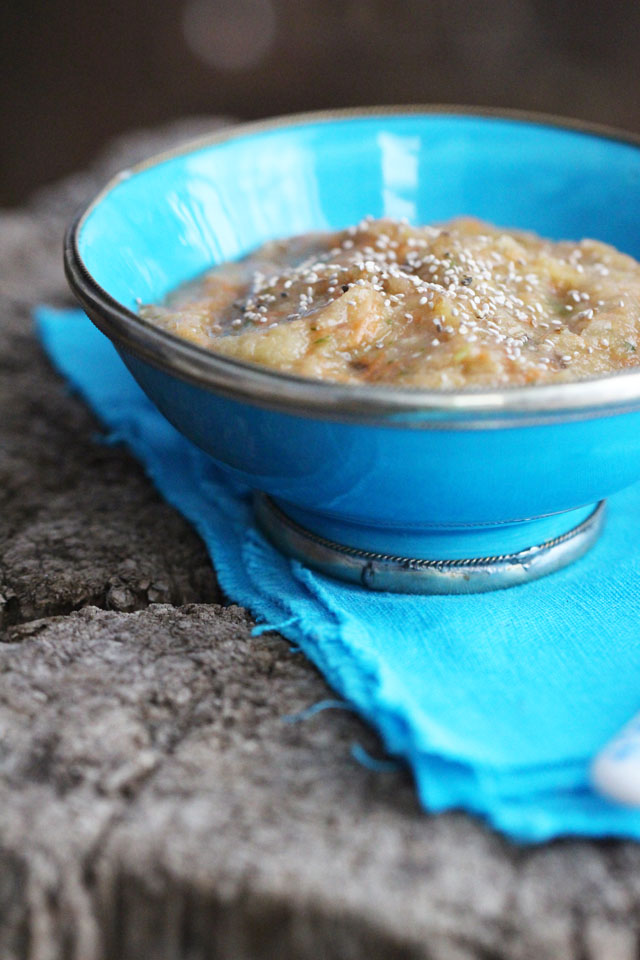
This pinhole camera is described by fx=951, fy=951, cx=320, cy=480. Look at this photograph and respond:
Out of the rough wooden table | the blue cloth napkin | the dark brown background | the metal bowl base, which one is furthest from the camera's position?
the dark brown background

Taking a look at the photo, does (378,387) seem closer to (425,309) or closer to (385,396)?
(385,396)

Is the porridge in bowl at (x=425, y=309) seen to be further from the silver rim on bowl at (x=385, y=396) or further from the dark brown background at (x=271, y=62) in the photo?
the dark brown background at (x=271, y=62)

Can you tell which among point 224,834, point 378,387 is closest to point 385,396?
point 378,387

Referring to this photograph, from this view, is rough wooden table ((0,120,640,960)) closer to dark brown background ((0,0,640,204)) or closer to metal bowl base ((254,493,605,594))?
metal bowl base ((254,493,605,594))

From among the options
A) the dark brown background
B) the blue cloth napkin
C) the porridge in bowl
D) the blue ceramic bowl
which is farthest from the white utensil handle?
the dark brown background

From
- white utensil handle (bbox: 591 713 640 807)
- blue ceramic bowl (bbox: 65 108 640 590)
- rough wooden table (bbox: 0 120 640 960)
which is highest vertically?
blue ceramic bowl (bbox: 65 108 640 590)

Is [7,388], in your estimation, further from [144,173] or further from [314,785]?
[314,785]
